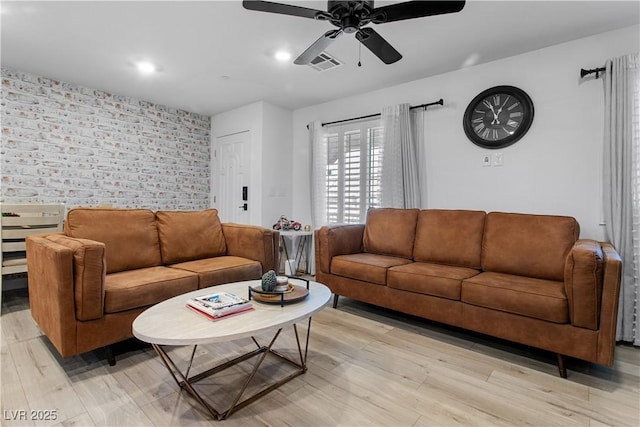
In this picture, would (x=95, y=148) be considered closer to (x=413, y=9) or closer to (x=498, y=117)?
(x=413, y=9)

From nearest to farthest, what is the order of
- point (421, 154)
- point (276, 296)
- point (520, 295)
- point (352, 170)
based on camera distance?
point (276, 296) → point (520, 295) → point (421, 154) → point (352, 170)

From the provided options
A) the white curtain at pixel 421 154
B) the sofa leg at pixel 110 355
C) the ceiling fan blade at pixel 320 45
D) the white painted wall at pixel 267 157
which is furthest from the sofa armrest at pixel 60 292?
the white curtain at pixel 421 154

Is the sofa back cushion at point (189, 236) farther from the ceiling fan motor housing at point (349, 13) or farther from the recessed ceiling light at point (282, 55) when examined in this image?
the ceiling fan motor housing at point (349, 13)

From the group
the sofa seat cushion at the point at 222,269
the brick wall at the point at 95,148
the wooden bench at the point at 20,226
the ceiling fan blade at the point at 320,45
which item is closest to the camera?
the ceiling fan blade at the point at 320,45

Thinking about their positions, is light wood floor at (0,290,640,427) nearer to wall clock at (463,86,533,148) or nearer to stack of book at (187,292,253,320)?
stack of book at (187,292,253,320)

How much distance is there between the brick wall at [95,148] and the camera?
3.52m

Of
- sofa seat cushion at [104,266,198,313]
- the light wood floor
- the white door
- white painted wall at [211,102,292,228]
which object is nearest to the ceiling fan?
sofa seat cushion at [104,266,198,313]

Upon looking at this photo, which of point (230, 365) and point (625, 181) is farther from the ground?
point (625, 181)

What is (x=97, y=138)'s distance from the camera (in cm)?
407

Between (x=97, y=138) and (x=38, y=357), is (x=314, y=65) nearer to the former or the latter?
(x=97, y=138)

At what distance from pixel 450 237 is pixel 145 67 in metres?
3.45

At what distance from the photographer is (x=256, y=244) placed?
119 inches

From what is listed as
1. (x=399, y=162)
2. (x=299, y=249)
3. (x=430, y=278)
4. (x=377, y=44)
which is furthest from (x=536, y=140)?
(x=299, y=249)

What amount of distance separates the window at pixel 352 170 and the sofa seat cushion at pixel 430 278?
139 cm
